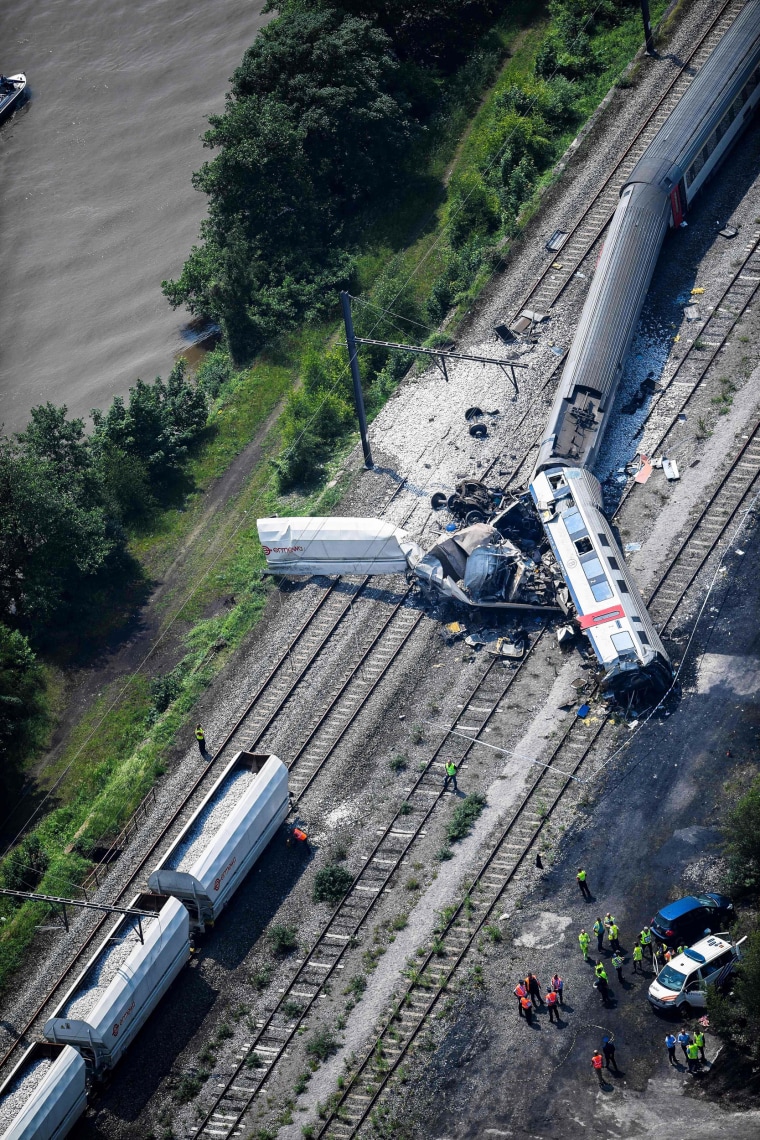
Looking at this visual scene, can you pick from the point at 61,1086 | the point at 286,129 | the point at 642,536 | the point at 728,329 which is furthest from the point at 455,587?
the point at 286,129

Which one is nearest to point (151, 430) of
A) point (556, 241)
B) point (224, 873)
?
point (556, 241)

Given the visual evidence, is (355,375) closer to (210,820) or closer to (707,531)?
(707,531)

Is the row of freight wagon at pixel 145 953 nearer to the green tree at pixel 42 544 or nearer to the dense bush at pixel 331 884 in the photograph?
the dense bush at pixel 331 884

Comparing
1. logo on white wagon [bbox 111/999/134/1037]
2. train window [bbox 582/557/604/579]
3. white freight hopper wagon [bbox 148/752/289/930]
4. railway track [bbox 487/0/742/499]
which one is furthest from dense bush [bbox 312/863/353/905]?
railway track [bbox 487/0/742/499]

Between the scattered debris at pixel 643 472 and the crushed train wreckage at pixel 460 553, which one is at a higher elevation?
the crushed train wreckage at pixel 460 553

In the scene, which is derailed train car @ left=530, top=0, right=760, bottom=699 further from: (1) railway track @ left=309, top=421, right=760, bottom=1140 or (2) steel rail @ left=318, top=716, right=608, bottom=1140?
(2) steel rail @ left=318, top=716, right=608, bottom=1140

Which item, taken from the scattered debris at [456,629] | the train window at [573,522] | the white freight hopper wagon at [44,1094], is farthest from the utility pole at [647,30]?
the white freight hopper wagon at [44,1094]
